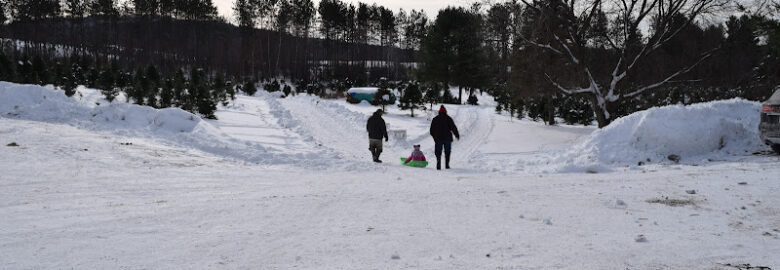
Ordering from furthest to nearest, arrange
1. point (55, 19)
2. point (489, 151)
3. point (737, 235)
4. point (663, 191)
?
point (55, 19) < point (489, 151) < point (663, 191) < point (737, 235)

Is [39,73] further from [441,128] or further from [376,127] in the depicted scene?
[441,128]

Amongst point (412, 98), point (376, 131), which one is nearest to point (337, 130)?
point (376, 131)

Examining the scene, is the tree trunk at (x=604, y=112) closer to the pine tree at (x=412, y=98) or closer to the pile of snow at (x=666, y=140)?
the pile of snow at (x=666, y=140)

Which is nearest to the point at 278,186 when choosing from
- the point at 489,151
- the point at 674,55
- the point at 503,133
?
the point at 489,151

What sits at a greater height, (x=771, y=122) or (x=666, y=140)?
(x=771, y=122)

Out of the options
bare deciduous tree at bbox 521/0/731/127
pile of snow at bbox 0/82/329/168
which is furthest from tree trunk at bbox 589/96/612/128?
pile of snow at bbox 0/82/329/168

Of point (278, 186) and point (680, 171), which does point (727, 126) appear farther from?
point (278, 186)

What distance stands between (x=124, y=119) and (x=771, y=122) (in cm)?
1514

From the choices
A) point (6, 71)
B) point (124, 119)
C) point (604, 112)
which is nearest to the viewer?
point (124, 119)

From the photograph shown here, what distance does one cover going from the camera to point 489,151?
14.0 metres

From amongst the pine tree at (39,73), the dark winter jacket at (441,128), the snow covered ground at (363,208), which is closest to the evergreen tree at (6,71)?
the pine tree at (39,73)

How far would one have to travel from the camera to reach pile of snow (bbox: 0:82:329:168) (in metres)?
11.2

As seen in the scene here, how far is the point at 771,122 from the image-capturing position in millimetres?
8914

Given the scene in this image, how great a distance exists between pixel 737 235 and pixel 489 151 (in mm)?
9933
